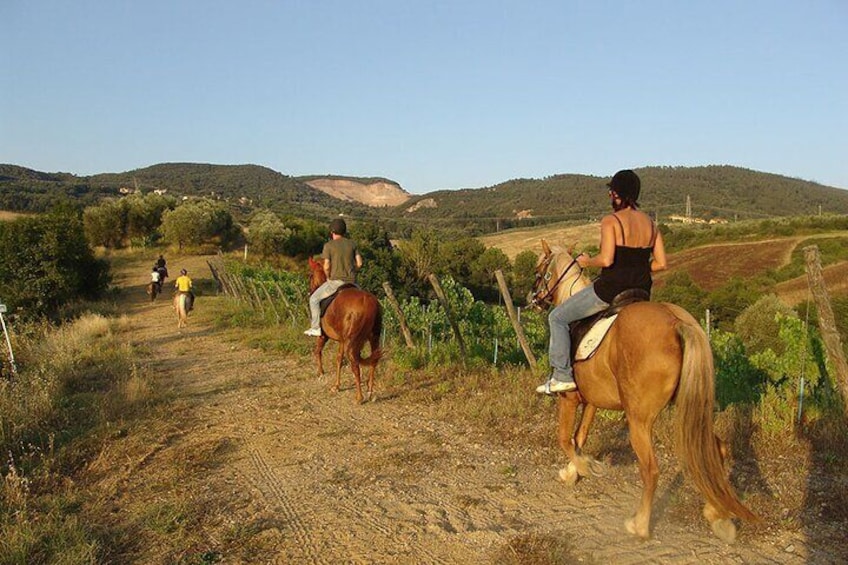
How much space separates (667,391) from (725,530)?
3.45 ft

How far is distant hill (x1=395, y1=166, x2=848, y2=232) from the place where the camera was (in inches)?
4439

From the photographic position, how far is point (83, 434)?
6.69 meters

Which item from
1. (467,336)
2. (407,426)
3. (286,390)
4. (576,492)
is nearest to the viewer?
(576,492)

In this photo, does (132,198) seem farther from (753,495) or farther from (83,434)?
(753,495)

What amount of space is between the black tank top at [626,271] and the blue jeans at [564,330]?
218mm

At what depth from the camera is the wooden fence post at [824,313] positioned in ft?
19.6

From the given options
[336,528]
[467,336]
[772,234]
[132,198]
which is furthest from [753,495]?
[772,234]

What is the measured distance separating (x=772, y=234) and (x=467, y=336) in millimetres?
64222

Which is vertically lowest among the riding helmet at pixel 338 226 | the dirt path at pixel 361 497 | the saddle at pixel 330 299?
the dirt path at pixel 361 497

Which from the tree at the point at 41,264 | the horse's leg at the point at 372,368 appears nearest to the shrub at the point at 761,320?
the horse's leg at the point at 372,368

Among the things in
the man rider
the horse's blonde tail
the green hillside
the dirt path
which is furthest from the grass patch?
the green hillside

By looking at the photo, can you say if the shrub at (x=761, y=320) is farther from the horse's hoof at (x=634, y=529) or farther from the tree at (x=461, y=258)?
the tree at (x=461, y=258)

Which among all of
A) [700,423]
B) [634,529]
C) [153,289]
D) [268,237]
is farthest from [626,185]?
[268,237]

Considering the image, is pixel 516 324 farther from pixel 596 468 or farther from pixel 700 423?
pixel 700 423
